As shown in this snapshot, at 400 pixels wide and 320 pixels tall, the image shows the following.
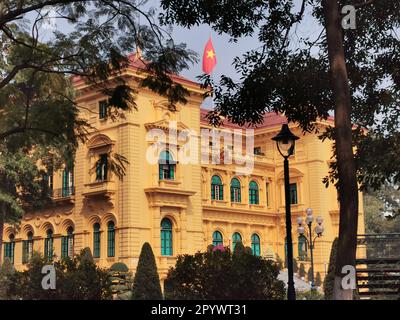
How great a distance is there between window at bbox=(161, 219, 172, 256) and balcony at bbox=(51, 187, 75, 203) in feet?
19.5

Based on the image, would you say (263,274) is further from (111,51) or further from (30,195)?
(30,195)

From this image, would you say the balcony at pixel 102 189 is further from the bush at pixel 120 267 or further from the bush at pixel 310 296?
the bush at pixel 310 296

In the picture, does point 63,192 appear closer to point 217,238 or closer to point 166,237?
point 166,237

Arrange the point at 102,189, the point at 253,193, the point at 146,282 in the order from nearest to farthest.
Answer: the point at 146,282 < the point at 102,189 < the point at 253,193

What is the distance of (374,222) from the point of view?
6391 centimetres

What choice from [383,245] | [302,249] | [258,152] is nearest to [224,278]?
[383,245]

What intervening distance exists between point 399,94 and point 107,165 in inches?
262

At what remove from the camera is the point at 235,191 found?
4738 centimetres

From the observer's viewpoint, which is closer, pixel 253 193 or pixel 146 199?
pixel 146 199

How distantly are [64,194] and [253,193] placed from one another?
607 inches
